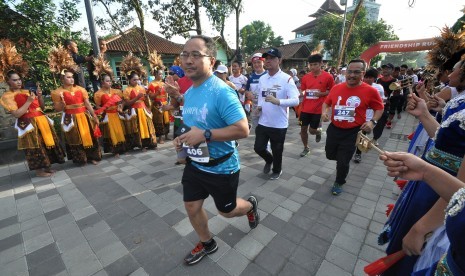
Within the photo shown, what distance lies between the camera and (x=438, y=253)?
1.25 metres

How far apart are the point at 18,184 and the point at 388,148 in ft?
28.9

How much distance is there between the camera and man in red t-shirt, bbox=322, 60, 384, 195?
3449 mm

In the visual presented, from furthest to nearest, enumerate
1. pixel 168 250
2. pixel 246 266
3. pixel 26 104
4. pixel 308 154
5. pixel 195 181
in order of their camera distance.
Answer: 1. pixel 308 154
2. pixel 26 104
3. pixel 168 250
4. pixel 246 266
5. pixel 195 181

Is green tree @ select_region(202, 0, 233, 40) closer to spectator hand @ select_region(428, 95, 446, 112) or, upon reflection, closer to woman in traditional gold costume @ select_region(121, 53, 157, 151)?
woman in traditional gold costume @ select_region(121, 53, 157, 151)

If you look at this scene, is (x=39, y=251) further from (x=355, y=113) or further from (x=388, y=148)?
(x=388, y=148)

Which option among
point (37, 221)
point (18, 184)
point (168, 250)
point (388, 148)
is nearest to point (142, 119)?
point (18, 184)

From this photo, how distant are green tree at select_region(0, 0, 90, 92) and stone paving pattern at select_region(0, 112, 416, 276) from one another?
3.25m

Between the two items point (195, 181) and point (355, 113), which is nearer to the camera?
point (195, 181)

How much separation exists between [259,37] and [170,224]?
54.8m

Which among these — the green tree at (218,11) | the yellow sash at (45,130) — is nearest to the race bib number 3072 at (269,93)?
the yellow sash at (45,130)

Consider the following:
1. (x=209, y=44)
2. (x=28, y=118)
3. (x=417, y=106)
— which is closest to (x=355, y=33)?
(x=417, y=106)

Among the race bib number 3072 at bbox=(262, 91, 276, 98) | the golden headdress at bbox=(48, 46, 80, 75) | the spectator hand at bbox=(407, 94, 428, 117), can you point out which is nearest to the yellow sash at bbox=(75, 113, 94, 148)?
the golden headdress at bbox=(48, 46, 80, 75)

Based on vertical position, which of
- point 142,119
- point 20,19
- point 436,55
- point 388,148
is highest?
point 20,19

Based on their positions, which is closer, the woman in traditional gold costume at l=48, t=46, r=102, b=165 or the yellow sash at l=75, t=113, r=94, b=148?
the woman in traditional gold costume at l=48, t=46, r=102, b=165
